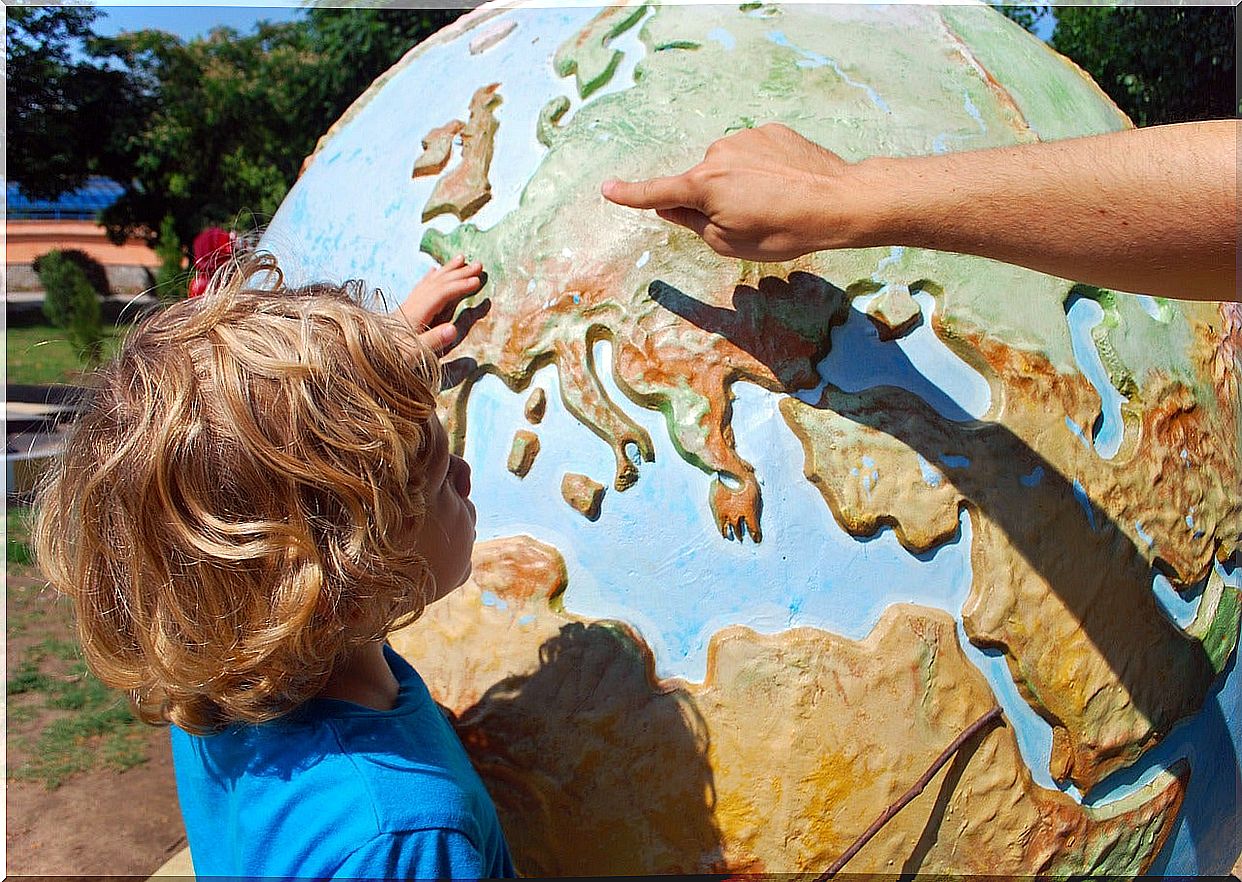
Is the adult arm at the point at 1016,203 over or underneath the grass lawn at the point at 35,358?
over

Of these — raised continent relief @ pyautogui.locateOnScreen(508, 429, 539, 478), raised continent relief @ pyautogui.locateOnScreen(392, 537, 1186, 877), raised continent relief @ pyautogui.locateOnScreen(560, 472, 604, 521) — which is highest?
raised continent relief @ pyautogui.locateOnScreen(508, 429, 539, 478)

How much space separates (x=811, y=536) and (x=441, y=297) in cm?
81

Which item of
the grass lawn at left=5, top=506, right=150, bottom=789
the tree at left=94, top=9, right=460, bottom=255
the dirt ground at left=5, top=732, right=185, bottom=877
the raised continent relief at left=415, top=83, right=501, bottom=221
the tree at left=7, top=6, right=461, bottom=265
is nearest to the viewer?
the raised continent relief at left=415, top=83, right=501, bottom=221

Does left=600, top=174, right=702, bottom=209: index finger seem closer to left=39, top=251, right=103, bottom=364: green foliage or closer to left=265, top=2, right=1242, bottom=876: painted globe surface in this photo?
left=265, top=2, right=1242, bottom=876: painted globe surface

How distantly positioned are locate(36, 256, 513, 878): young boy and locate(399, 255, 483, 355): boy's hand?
1.39 feet

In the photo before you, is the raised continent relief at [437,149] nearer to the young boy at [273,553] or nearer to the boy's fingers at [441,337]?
the boy's fingers at [441,337]

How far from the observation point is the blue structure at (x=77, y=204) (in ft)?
55.5

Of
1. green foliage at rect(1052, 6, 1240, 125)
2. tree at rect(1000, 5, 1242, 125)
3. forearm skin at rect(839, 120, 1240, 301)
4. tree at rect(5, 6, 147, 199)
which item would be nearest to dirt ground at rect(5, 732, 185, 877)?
forearm skin at rect(839, 120, 1240, 301)

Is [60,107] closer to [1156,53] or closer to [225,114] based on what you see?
[225,114]

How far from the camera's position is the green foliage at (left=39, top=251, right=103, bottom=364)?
13562 mm

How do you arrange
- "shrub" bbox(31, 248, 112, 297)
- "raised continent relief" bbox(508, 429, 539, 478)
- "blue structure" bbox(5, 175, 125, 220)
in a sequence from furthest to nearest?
"shrub" bbox(31, 248, 112, 297), "blue structure" bbox(5, 175, 125, 220), "raised continent relief" bbox(508, 429, 539, 478)

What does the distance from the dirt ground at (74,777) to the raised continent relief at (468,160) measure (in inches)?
95.8

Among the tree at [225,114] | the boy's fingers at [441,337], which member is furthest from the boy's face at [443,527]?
the tree at [225,114]

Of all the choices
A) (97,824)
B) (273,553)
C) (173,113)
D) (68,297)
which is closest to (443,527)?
(273,553)
